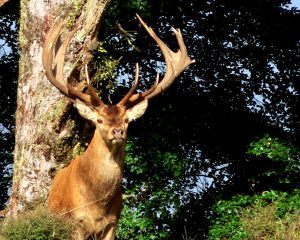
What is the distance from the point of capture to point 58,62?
8859 millimetres

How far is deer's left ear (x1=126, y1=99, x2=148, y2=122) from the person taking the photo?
8594mm

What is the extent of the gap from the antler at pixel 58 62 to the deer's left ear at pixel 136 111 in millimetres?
315

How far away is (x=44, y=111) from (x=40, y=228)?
177cm

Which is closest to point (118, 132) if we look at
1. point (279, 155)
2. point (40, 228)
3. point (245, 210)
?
point (40, 228)

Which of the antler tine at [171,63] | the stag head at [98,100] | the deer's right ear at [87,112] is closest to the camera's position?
the stag head at [98,100]

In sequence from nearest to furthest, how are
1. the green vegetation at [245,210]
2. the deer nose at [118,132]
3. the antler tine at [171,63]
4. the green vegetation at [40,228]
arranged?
the green vegetation at [40,228] → the deer nose at [118,132] → the antler tine at [171,63] → the green vegetation at [245,210]

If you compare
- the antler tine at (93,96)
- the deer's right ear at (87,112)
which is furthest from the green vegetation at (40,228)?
the antler tine at (93,96)

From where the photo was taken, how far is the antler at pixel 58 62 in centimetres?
859

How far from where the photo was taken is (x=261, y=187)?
11656 millimetres

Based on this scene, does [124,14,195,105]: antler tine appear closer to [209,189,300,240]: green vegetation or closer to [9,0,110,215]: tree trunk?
[9,0,110,215]: tree trunk

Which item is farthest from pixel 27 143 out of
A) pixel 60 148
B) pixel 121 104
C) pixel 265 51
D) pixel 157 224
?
pixel 265 51

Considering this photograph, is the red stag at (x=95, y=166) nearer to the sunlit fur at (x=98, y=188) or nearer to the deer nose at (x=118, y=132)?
the sunlit fur at (x=98, y=188)

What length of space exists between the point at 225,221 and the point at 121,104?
3.36 metres

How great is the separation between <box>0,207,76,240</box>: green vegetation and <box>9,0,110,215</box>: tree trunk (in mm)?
1180
